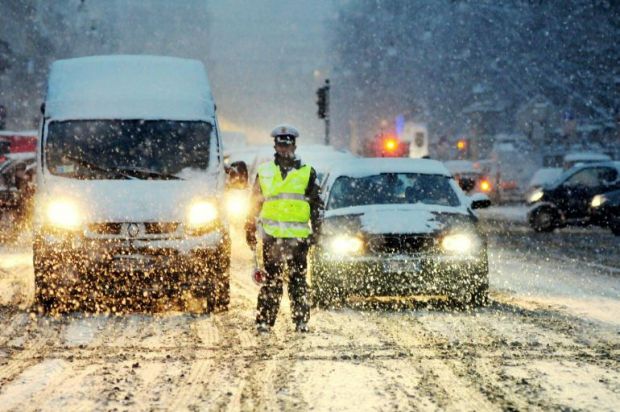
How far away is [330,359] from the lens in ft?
23.6

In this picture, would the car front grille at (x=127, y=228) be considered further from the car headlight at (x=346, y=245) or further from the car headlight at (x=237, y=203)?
the car headlight at (x=237, y=203)

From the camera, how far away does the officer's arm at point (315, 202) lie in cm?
880

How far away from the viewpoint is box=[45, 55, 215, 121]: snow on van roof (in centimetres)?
1104

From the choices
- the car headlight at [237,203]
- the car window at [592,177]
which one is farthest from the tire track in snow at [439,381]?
the car window at [592,177]

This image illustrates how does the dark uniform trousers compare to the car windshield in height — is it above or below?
below

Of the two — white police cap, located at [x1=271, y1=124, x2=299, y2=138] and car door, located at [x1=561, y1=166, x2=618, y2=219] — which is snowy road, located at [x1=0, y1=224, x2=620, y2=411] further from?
car door, located at [x1=561, y1=166, x2=618, y2=219]

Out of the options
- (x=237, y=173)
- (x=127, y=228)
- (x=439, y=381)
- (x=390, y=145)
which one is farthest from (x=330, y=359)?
(x=390, y=145)

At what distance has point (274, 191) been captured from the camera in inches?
344

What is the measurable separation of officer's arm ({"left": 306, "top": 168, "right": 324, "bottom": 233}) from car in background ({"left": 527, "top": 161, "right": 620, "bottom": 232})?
53.0 feet

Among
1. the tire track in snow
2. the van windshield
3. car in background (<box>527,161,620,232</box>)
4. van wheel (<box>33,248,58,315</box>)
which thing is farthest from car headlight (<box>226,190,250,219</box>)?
the tire track in snow

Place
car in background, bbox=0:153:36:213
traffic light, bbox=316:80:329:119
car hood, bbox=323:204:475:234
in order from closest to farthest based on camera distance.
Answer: car hood, bbox=323:204:475:234 < car in background, bbox=0:153:36:213 < traffic light, bbox=316:80:329:119

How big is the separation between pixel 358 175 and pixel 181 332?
3345mm

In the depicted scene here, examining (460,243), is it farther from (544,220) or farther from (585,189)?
(585,189)

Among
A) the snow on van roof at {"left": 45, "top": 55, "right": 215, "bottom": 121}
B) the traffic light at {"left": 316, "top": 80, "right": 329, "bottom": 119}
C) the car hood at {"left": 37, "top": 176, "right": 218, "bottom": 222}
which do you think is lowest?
the car hood at {"left": 37, "top": 176, "right": 218, "bottom": 222}
